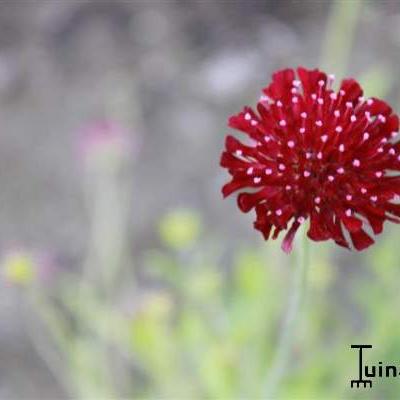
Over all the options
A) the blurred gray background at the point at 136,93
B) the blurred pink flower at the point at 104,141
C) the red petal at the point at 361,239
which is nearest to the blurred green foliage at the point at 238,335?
the blurred pink flower at the point at 104,141

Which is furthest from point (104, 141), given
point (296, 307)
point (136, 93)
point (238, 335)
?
point (296, 307)

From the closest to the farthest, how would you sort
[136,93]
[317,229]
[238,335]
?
[317,229]
[238,335]
[136,93]

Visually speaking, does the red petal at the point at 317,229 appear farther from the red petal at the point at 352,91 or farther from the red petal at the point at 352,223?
the red petal at the point at 352,91

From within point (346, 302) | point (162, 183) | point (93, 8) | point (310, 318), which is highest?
point (93, 8)

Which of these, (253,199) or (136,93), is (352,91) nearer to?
(253,199)

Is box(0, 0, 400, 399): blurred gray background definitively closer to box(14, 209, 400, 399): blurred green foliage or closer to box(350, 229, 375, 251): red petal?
box(14, 209, 400, 399): blurred green foliage

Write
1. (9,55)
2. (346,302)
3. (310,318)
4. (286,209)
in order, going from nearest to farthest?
(286,209) → (310,318) → (346,302) → (9,55)

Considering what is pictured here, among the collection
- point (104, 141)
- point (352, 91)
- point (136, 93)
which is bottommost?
point (352, 91)

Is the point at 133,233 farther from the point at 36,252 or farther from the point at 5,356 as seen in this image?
the point at 5,356

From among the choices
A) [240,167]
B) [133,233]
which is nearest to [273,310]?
[133,233]
